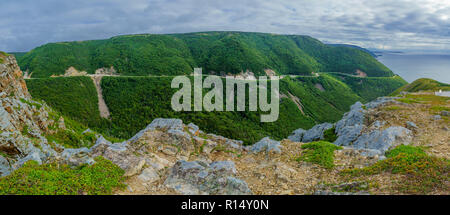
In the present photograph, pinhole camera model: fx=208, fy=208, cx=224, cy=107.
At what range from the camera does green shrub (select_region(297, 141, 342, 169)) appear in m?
13.2

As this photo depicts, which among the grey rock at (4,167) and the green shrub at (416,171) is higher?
the green shrub at (416,171)

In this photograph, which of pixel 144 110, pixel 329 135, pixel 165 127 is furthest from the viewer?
pixel 144 110

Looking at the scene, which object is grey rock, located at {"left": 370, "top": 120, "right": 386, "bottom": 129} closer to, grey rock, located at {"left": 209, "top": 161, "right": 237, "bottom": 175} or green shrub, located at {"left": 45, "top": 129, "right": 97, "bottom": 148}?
grey rock, located at {"left": 209, "top": 161, "right": 237, "bottom": 175}

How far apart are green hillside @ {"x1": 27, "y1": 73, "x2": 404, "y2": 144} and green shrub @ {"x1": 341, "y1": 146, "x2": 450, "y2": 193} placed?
201 ft

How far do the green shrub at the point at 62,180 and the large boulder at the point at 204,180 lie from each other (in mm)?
2808

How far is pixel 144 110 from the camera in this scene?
302ft

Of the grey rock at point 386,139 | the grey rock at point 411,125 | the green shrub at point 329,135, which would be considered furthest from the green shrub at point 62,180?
the green shrub at point 329,135

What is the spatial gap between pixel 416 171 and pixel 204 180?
9.94 m

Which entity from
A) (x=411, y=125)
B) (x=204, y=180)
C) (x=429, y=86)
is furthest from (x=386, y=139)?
(x=429, y=86)

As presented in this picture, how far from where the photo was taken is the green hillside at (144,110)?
82.2 m

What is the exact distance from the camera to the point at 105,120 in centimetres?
9038

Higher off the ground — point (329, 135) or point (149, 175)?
point (149, 175)

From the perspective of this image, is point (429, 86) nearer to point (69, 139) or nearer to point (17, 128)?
point (69, 139)

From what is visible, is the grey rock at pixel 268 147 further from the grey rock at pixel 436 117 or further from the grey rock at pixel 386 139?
the grey rock at pixel 436 117
